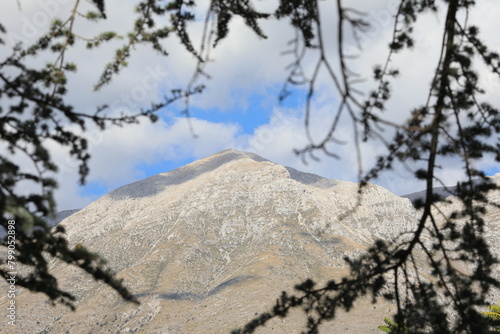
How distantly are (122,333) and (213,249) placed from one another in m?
42.5

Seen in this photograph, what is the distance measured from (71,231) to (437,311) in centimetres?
15784

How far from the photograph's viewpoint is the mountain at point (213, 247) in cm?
9156

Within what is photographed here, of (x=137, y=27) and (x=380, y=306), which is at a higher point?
(x=137, y=27)

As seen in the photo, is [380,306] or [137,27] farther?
[380,306]

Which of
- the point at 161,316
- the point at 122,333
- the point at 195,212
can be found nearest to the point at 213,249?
the point at 195,212

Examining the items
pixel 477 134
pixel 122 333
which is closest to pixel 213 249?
pixel 122 333

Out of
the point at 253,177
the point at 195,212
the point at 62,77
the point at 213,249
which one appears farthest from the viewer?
the point at 253,177

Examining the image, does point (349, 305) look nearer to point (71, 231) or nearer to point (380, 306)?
point (380, 306)

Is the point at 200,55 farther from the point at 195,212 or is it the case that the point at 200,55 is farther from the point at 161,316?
the point at 195,212

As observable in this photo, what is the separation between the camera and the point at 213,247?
12775 centimetres

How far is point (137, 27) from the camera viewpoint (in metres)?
5.59

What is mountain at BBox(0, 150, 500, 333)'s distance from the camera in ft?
300

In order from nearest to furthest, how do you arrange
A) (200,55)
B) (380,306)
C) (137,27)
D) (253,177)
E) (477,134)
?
(200,55)
(137,27)
(477,134)
(380,306)
(253,177)

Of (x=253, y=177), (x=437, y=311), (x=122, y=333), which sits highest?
(x=253, y=177)
